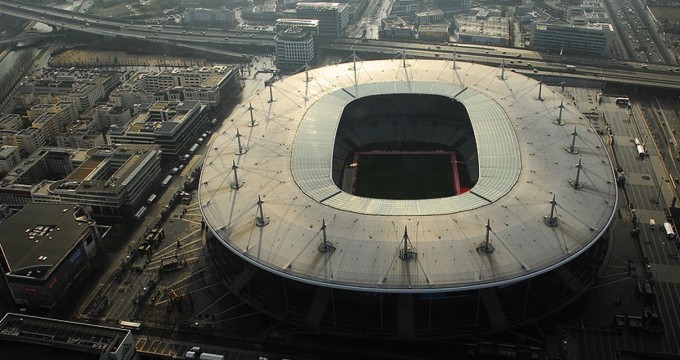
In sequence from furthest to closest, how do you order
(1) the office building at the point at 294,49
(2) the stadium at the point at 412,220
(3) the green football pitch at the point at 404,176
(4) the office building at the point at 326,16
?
(4) the office building at the point at 326,16
(1) the office building at the point at 294,49
(3) the green football pitch at the point at 404,176
(2) the stadium at the point at 412,220

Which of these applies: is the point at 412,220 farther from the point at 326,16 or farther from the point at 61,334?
the point at 326,16

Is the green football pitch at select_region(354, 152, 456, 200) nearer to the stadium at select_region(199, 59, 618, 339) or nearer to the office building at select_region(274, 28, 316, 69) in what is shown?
the stadium at select_region(199, 59, 618, 339)

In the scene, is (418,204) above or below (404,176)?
above

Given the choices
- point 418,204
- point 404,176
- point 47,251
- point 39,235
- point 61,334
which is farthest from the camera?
point 404,176

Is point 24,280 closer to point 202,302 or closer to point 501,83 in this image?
point 202,302

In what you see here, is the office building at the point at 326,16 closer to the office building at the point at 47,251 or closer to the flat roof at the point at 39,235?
the office building at the point at 47,251

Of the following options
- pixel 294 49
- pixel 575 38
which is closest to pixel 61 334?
pixel 294 49

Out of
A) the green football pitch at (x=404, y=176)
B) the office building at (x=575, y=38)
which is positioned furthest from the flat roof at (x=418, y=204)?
the office building at (x=575, y=38)
